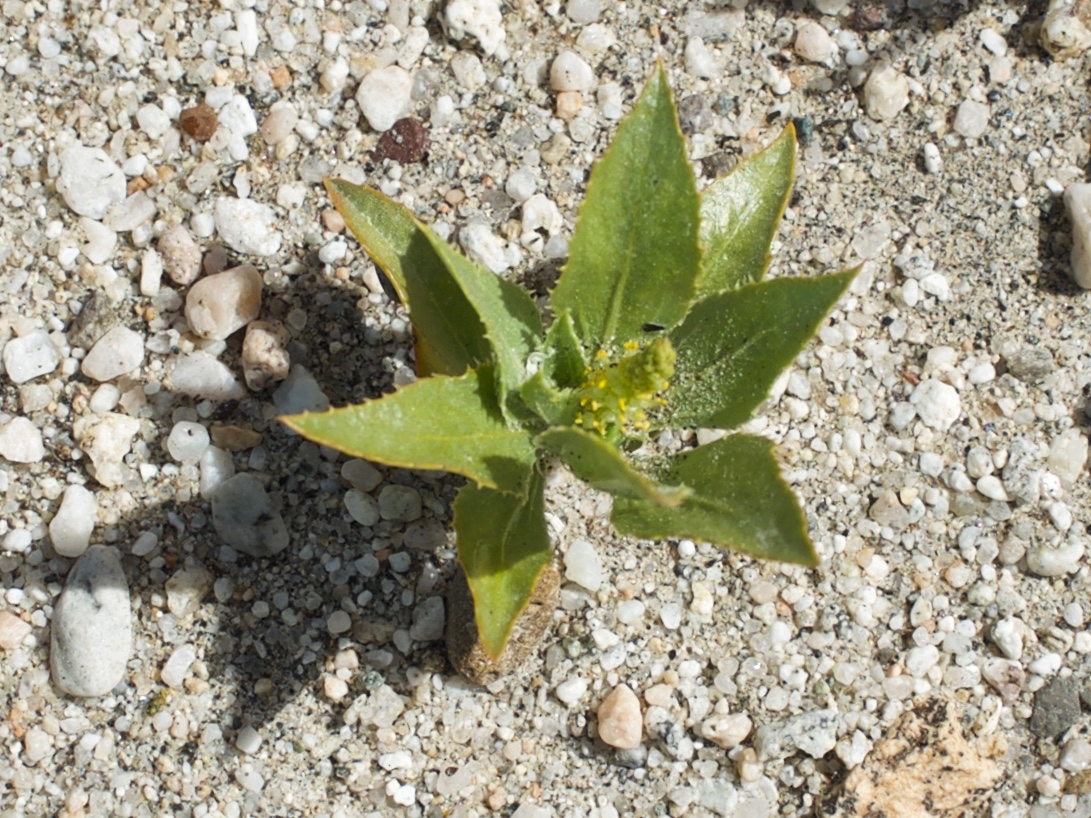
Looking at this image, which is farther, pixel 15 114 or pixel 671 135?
pixel 15 114

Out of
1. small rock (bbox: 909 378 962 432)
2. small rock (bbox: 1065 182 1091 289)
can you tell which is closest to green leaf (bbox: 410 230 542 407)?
small rock (bbox: 909 378 962 432)

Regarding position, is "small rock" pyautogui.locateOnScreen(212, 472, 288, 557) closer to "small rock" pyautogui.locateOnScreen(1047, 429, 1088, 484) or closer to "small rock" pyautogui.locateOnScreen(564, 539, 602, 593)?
"small rock" pyautogui.locateOnScreen(564, 539, 602, 593)

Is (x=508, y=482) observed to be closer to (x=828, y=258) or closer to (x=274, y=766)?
(x=274, y=766)

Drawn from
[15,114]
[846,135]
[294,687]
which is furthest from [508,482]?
[15,114]

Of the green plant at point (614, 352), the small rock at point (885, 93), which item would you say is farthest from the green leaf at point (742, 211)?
the small rock at point (885, 93)

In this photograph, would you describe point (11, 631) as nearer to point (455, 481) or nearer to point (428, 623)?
point (428, 623)

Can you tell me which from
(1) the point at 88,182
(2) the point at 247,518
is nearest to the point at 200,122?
(1) the point at 88,182
